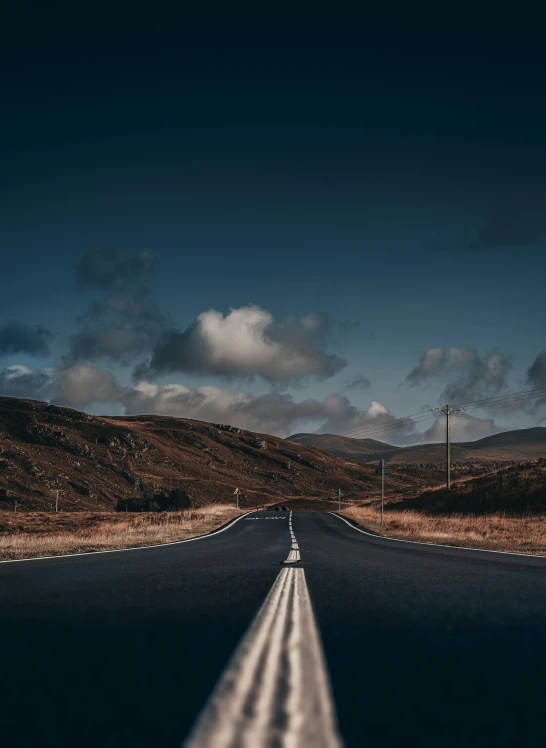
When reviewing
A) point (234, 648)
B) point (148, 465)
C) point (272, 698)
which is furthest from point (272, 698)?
point (148, 465)

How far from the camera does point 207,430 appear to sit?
563ft

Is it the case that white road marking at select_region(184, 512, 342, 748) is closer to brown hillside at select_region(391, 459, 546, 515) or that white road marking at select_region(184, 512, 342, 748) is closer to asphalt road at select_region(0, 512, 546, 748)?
asphalt road at select_region(0, 512, 546, 748)

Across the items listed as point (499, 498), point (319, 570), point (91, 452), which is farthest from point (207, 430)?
point (319, 570)

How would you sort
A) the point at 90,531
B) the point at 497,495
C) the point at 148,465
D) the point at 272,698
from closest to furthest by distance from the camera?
1. the point at 272,698
2. the point at 90,531
3. the point at 497,495
4. the point at 148,465

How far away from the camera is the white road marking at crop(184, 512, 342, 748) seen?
220cm

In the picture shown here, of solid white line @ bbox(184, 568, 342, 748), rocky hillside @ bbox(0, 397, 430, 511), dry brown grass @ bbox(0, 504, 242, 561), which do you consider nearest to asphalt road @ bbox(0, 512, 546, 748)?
solid white line @ bbox(184, 568, 342, 748)

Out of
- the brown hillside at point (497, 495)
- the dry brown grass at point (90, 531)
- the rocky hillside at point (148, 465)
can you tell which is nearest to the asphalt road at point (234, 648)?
the dry brown grass at point (90, 531)

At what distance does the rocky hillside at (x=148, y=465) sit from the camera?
76875mm

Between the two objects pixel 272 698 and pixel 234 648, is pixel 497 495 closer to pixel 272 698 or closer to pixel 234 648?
pixel 234 648

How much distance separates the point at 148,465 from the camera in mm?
118000

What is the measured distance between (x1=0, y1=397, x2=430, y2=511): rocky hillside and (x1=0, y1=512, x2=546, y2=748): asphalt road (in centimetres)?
4964

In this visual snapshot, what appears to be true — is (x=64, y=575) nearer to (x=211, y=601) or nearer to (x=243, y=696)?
(x=211, y=601)

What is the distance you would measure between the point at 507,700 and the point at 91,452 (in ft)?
345

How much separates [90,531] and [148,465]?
90.8 metres
